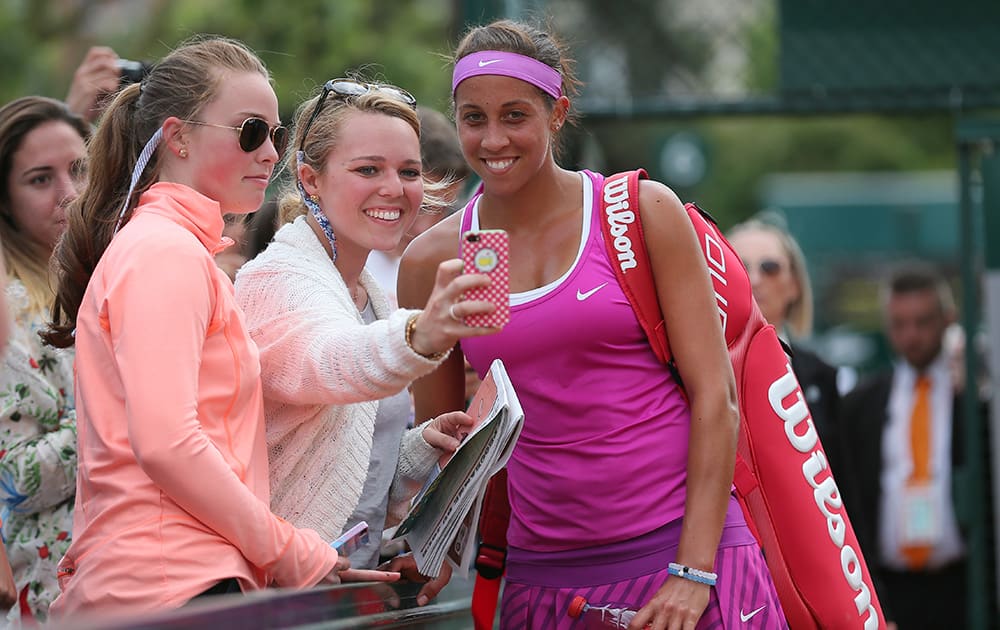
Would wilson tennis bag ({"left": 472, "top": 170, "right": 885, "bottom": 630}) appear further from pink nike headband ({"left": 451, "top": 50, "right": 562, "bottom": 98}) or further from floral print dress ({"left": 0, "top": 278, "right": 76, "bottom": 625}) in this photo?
floral print dress ({"left": 0, "top": 278, "right": 76, "bottom": 625})

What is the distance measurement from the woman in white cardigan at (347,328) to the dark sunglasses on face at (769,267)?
2.18 metres

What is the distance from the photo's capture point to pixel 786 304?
554 cm

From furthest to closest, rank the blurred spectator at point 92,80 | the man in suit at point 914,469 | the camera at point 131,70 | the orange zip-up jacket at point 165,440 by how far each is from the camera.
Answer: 1. the man in suit at point 914,469
2. the blurred spectator at point 92,80
3. the camera at point 131,70
4. the orange zip-up jacket at point 165,440

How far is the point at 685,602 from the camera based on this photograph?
3.00 metres

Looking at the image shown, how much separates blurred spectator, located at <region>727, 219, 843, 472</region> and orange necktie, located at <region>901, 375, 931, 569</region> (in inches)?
85.7

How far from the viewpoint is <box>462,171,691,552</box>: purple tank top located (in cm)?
310

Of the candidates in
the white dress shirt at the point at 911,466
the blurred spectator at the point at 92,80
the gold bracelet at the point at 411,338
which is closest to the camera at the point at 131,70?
the blurred spectator at the point at 92,80

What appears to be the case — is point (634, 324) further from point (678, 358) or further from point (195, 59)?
point (195, 59)

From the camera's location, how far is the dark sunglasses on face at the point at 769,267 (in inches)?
211

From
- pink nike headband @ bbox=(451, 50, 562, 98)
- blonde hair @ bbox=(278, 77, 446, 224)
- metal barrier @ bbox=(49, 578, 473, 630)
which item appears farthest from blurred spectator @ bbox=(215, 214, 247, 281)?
metal barrier @ bbox=(49, 578, 473, 630)


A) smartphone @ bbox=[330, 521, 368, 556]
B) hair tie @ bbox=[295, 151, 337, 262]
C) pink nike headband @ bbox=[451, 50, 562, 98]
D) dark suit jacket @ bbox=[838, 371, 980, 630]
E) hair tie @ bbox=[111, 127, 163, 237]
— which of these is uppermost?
pink nike headband @ bbox=[451, 50, 562, 98]

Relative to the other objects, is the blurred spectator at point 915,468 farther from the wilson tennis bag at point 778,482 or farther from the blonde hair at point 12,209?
the blonde hair at point 12,209

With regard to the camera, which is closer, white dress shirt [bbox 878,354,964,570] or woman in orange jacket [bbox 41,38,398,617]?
woman in orange jacket [bbox 41,38,398,617]

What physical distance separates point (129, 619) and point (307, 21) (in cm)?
987
